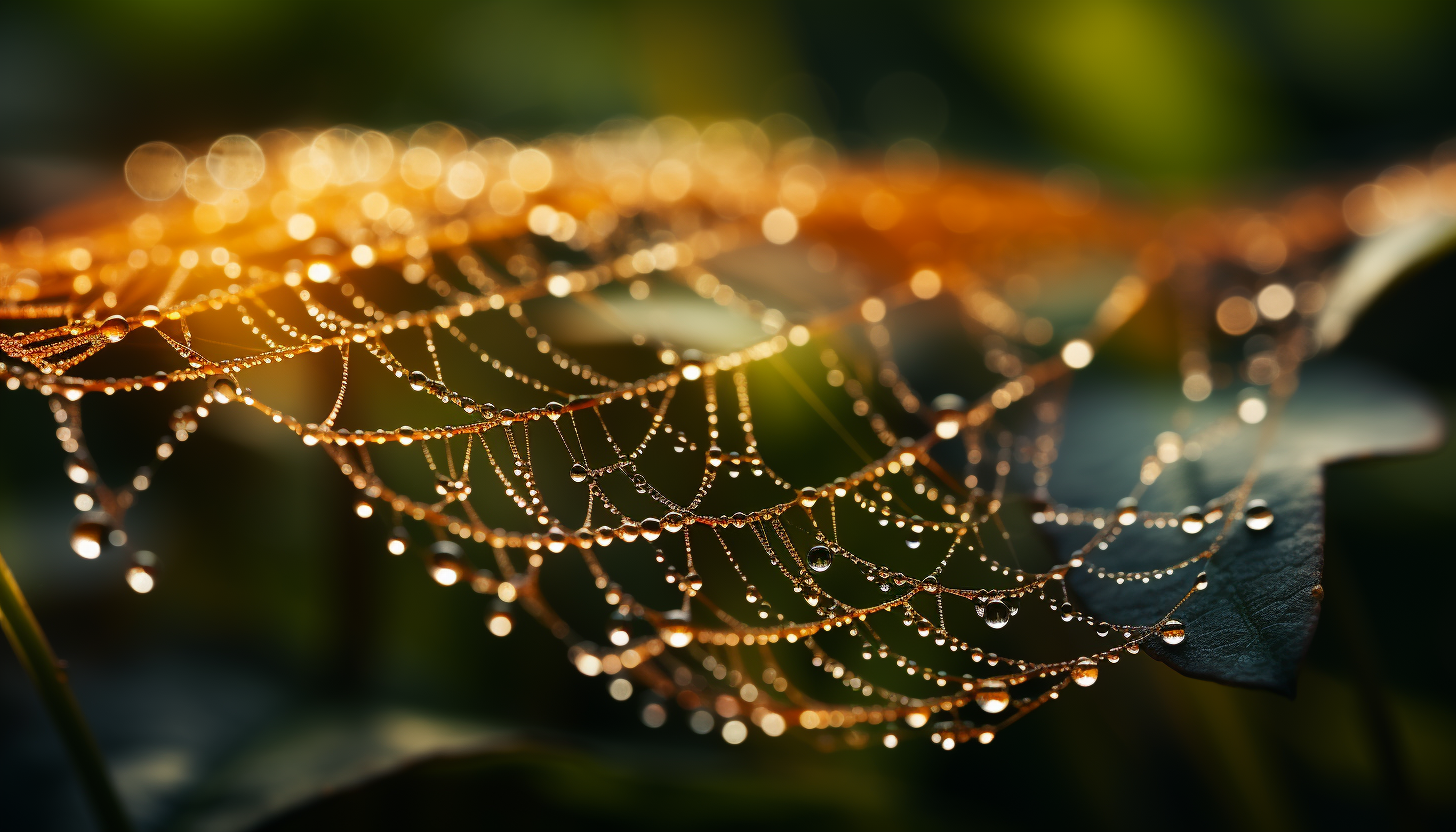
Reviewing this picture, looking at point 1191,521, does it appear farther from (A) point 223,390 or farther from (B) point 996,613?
(A) point 223,390

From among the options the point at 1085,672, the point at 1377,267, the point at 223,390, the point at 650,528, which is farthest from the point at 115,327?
the point at 1377,267

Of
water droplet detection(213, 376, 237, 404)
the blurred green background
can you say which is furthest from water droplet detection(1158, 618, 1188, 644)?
water droplet detection(213, 376, 237, 404)

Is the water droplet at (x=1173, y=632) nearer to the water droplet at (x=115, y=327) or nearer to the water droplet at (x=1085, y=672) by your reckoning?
the water droplet at (x=1085, y=672)

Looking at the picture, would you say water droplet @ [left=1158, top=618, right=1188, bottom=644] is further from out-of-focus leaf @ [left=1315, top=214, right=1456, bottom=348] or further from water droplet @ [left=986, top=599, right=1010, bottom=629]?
out-of-focus leaf @ [left=1315, top=214, right=1456, bottom=348]

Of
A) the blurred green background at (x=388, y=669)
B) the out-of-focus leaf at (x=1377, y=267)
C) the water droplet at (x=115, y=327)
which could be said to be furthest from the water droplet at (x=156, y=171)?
the out-of-focus leaf at (x=1377, y=267)

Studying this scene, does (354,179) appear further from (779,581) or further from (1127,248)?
(1127,248)

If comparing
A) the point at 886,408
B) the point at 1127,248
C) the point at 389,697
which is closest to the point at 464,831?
the point at 389,697
